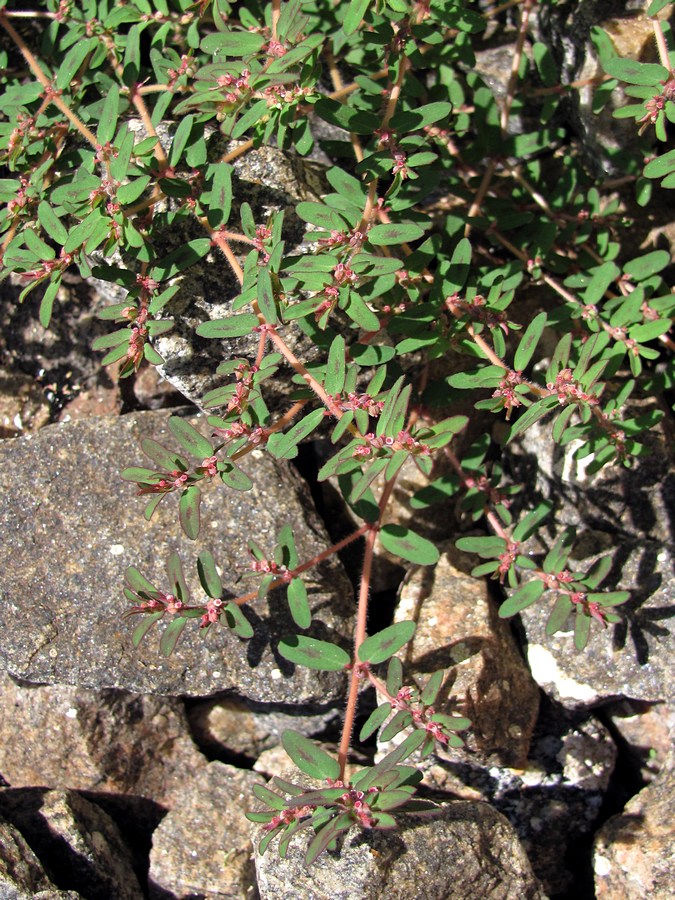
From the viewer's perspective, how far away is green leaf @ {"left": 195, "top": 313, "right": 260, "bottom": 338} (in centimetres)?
316

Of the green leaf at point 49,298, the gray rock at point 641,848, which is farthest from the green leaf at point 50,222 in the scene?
the gray rock at point 641,848

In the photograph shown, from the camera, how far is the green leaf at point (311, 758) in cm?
310

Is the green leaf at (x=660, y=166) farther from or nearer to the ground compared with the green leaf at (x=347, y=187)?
nearer to the ground

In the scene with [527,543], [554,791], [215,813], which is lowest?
[554,791]

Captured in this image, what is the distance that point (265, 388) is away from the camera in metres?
3.79

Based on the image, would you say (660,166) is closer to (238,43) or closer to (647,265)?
(647,265)

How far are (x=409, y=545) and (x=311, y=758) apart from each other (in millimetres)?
869

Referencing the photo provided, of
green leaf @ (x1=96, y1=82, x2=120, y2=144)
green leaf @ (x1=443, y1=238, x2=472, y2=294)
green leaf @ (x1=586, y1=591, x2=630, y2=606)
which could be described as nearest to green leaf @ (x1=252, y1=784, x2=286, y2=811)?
green leaf @ (x1=586, y1=591, x2=630, y2=606)

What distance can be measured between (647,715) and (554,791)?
560 millimetres

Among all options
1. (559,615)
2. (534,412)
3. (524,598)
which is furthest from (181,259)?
(559,615)

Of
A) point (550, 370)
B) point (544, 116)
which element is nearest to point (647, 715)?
point (550, 370)

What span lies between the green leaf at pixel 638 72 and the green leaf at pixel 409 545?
188 centimetres

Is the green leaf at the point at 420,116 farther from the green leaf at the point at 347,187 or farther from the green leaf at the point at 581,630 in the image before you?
the green leaf at the point at 581,630

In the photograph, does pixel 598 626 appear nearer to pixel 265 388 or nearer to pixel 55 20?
pixel 265 388
